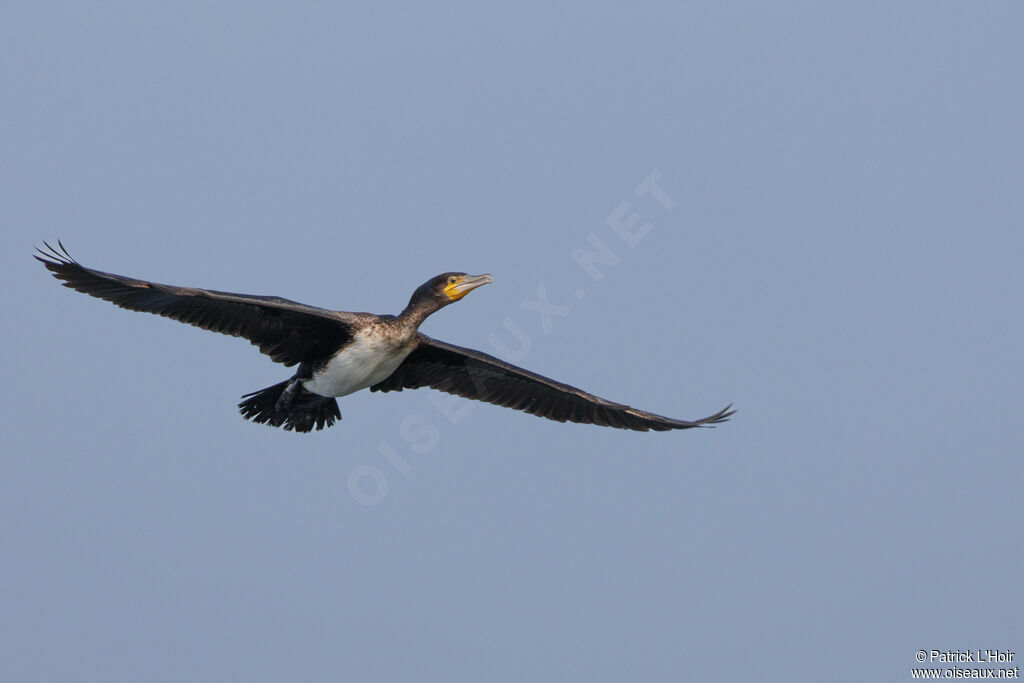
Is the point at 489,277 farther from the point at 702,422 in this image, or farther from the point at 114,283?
the point at 114,283

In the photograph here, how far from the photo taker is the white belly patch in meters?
15.7

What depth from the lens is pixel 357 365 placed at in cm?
1579

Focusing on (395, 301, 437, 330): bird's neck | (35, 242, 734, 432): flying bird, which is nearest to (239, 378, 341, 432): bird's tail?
(35, 242, 734, 432): flying bird

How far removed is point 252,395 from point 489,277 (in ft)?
10.4

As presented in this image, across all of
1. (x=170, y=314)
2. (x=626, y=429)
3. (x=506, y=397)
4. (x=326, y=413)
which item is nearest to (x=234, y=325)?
(x=170, y=314)

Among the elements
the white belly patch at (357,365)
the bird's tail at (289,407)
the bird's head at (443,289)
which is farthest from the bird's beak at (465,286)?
the bird's tail at (289,407)

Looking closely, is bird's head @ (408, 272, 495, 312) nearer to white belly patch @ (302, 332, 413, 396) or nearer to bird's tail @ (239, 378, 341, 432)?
white belly patch @ (302, 332, 413, 396)

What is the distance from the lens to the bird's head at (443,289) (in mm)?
15891

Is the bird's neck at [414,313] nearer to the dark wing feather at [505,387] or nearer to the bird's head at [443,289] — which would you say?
the bird's head at [443,289]

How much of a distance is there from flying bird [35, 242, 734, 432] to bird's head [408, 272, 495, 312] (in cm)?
1

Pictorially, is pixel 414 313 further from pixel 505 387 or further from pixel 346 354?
pixel 505 387

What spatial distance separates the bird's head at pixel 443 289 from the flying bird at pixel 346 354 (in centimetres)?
1

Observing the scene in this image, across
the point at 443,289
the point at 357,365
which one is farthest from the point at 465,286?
the point at 357,365

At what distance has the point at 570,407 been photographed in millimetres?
17406
